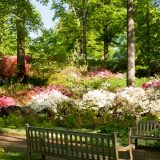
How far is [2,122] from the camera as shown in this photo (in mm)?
17562

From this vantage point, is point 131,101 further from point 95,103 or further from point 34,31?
point 34,31

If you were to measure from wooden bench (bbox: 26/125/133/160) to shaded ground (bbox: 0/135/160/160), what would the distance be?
120 centimetres

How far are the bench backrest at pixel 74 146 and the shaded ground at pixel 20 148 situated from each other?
3.93ft

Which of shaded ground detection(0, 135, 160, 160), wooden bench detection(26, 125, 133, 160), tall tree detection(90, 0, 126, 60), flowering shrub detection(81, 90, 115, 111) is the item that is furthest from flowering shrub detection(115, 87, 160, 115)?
tall tree detection(90, 0, 126, 60)

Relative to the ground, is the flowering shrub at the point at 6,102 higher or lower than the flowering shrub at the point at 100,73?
lower

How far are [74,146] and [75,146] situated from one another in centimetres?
8

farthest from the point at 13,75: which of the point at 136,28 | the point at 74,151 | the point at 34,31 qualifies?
the point at 74,151

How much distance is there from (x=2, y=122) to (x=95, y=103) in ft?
14.1

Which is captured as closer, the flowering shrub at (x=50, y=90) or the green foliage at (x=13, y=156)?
the green foliage at (x=13, y=156)

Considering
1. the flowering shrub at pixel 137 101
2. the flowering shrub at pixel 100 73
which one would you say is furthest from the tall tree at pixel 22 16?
the flowering shrub at pixel 100 73

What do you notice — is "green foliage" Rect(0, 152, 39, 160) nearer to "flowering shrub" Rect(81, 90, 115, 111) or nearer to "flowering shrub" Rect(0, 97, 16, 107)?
"flowering shrub" Rect(81, 90, 115, 111)

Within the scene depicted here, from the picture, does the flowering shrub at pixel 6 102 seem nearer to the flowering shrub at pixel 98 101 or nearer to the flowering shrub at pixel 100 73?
the flowering shrub at pixel 98 101

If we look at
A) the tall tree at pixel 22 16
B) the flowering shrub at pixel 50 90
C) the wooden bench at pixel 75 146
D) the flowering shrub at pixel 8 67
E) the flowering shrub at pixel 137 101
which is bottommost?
the wooden bench at pixel 75 146

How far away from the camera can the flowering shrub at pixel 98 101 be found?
1880cm
